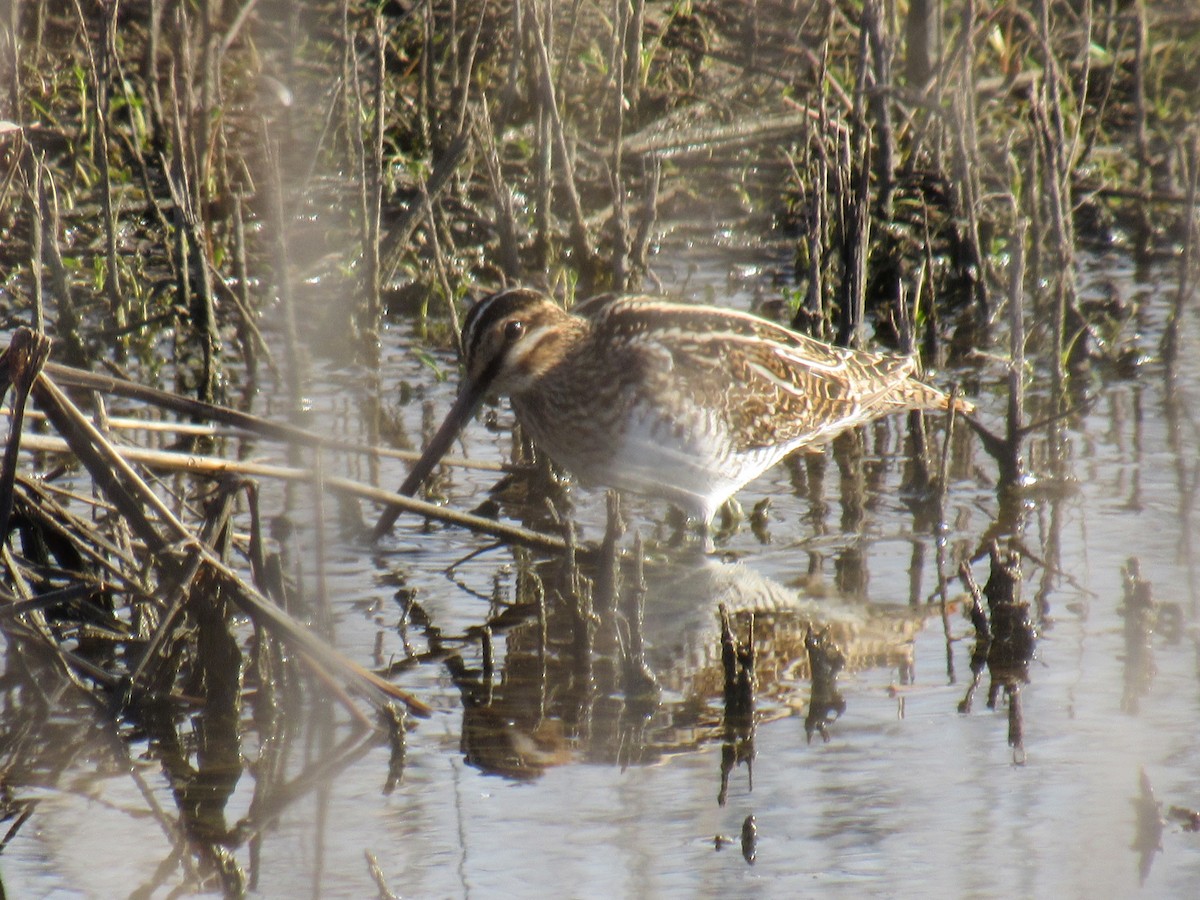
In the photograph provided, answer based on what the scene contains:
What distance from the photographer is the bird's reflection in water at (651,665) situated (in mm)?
3908

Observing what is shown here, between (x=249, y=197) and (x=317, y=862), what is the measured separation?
5.32 meters

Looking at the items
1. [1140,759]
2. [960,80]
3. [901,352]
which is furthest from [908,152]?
[1140,759]

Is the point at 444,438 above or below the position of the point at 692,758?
above

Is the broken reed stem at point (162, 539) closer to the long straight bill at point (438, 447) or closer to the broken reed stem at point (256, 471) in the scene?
the broken reed stem at point (256, 471)

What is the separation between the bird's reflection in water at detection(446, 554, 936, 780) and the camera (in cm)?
391

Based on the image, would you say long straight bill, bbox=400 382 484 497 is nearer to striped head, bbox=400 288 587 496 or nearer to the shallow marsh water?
striped head, bbox=400 288 587 496

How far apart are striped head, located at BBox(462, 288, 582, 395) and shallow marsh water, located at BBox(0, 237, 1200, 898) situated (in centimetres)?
57

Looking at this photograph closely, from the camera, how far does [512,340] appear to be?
18.0 ft

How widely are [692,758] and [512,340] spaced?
2.07 meters

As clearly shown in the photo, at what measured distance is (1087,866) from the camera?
10.6ft

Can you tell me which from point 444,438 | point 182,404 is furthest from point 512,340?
point 182,404

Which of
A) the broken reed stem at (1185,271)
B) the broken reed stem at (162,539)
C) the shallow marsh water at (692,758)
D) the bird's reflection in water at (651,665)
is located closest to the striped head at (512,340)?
the shallow marsh water at (692,758)

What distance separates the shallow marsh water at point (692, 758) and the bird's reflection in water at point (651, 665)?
1 centimetres

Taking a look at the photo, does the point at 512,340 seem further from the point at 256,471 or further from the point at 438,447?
the point at 256,471
